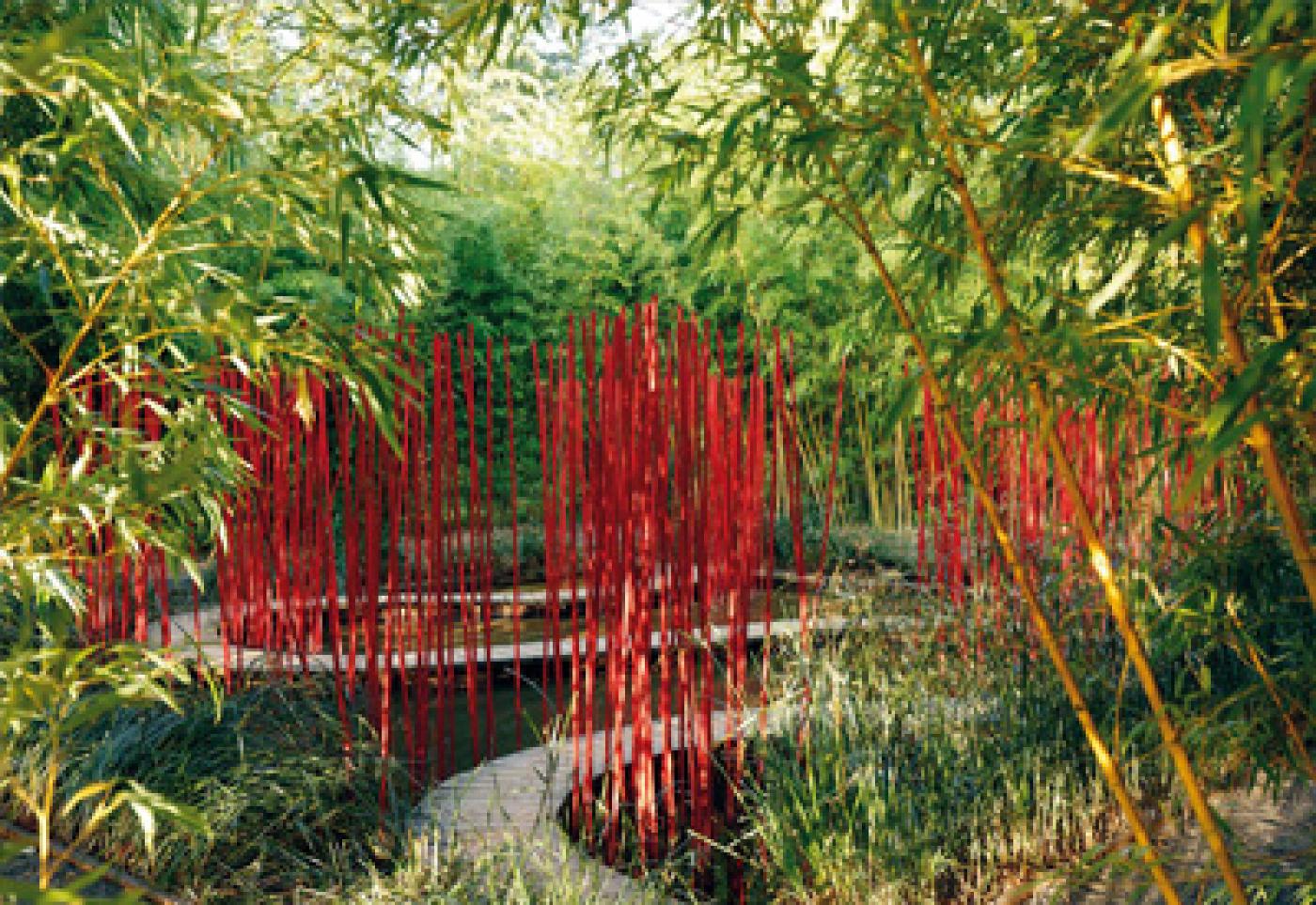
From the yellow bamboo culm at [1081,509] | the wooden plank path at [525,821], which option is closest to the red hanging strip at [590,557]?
the wooden plank path at [525,821]

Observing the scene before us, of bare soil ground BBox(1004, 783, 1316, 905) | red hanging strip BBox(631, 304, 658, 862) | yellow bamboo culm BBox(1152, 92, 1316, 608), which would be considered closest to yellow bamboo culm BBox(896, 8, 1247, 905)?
yellow bamboo culm BBox(1152, 92, 1316, 608)

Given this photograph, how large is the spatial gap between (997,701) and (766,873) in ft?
2.82

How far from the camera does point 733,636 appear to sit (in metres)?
2.39

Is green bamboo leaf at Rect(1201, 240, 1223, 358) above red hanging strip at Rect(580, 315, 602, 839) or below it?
above

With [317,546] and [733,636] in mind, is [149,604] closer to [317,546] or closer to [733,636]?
[317,546]

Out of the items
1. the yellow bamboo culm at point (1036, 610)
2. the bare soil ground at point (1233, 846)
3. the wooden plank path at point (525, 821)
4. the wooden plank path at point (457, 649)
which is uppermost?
the yellow bamboo culm at point (1036, 610)

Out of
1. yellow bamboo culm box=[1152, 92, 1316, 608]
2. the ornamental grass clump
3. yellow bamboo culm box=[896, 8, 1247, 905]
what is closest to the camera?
yellow bamboo culm box=[1152, 92, 1316, 608]

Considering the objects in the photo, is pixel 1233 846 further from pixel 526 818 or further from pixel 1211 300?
pixel 1211 300

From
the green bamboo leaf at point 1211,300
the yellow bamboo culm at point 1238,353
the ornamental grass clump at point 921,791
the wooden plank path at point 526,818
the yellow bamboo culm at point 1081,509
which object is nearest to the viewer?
the green bamboo leaf at point 1211,300

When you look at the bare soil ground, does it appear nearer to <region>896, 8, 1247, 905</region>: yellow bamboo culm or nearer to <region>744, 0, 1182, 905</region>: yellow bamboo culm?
<region>744, 0, 1182, 905</region>: yellow bamboo culm

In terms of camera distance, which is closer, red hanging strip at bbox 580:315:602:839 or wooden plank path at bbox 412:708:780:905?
wooden plank path at bbox 412:708:780:905

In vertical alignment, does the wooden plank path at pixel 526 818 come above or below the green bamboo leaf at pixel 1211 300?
below

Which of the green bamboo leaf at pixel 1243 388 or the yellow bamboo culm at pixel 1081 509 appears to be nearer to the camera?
the green bamboo leaf at pixel 1243 388

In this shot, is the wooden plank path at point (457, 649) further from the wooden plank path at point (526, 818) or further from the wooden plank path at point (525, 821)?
the wooden plank path at point (525, 821)
